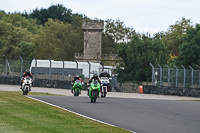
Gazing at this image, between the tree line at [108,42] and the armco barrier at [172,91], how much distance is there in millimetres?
17435

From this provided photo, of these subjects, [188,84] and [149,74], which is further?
[149,74]

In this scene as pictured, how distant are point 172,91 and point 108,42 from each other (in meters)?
69.9

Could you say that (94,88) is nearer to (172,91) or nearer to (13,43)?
(172,91)

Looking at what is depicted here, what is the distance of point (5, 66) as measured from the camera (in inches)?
2063

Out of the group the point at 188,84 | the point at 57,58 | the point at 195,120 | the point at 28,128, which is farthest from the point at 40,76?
the point at 57,58

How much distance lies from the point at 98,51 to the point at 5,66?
50.3 meters

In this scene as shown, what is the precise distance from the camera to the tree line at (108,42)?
6688cm

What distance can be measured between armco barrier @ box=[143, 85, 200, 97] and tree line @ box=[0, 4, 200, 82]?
17435mm

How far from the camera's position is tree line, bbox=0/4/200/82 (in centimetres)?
6688

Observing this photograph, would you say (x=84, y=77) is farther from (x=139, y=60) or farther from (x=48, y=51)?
(x=48, y=51)

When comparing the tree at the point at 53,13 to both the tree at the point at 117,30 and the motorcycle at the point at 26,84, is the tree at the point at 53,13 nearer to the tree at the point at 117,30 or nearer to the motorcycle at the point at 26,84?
the tree at the point at 117,30

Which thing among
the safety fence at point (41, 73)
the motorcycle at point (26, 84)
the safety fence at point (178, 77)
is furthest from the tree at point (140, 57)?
the motorcycle at point (26, 84)

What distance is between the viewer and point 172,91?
44.0 m

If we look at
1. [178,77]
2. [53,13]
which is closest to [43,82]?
[178,77]
